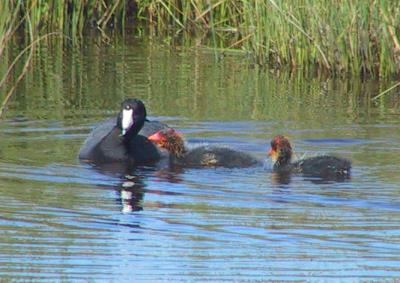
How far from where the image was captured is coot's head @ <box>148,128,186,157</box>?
35.4ft

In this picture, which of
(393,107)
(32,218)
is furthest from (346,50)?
(32,218)

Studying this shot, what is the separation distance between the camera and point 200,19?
18.8m

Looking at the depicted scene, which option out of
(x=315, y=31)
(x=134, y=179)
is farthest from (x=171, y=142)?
(x=315, y=31)

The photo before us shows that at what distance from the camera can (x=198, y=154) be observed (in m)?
10.6

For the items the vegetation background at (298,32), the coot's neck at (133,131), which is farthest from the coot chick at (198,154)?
the vegetation background at (298,32)

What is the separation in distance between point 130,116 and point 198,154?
27.3 inches

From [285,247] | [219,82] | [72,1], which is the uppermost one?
[72,1]

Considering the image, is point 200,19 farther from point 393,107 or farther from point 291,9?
point 393,107

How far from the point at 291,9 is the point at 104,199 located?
5.88 m

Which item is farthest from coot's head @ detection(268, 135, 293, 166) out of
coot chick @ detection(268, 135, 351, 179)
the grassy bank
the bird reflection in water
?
the grassy bank

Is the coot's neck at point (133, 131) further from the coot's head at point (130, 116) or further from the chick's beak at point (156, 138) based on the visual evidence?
the chick's beak at point (156, 138)

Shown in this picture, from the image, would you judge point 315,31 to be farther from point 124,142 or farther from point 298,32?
point 124,142

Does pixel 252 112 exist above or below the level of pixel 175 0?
below

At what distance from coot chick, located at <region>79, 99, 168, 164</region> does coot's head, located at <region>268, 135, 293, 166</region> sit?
1.26 m
